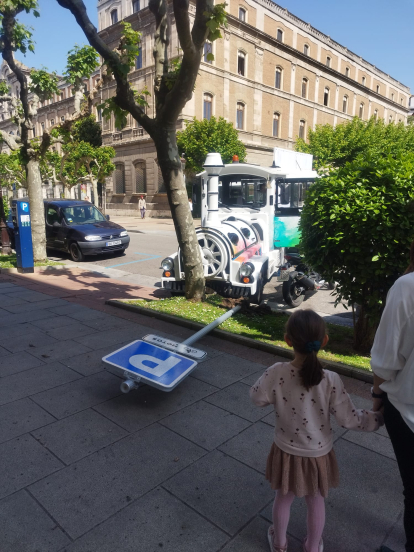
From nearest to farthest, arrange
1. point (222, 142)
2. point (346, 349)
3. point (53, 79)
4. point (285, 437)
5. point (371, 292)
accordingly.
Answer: point (285, 437), point (371, 292), point (346, 349), point (53, 79), point (222, 142)

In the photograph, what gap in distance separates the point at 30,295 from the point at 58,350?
11.4 ft

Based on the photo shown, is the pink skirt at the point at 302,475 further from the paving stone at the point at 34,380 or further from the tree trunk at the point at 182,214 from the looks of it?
the tree trunk at the point at 182,214

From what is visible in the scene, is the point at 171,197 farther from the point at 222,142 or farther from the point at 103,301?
the point at 222,142

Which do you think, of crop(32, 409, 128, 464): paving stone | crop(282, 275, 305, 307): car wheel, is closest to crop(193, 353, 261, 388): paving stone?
crop(32, 409, 128, 464): paving stone

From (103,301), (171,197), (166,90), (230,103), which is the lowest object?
(103,301)

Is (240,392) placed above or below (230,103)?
below

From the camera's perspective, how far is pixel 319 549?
2.12 meters

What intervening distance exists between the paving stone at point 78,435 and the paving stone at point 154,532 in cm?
70

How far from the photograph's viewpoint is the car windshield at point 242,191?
25.9ft

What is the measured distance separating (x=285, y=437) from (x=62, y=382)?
276 centimetres

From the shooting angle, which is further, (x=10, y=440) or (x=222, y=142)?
(x=222, y=142)

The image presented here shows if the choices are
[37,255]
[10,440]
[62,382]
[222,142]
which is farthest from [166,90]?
[222,142]

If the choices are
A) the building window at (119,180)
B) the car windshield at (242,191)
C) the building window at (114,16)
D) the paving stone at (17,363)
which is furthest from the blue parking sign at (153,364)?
the building window at (114,16)

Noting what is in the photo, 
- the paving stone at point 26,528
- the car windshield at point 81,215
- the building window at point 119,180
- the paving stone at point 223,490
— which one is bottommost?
the paving stone at point 223,490
